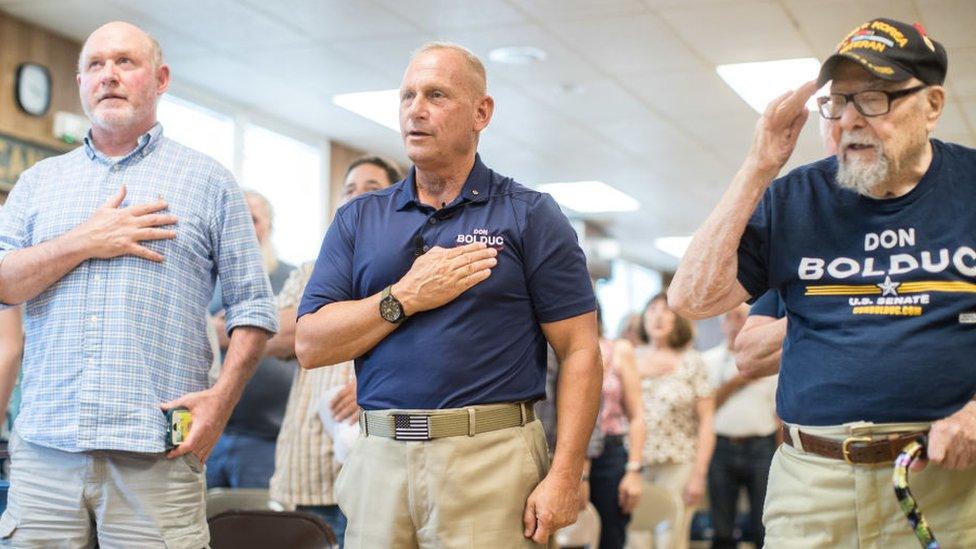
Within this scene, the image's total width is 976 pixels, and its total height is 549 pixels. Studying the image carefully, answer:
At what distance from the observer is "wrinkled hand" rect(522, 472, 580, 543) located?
2.27 meters

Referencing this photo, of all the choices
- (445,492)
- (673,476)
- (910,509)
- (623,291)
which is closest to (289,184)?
(673,476)

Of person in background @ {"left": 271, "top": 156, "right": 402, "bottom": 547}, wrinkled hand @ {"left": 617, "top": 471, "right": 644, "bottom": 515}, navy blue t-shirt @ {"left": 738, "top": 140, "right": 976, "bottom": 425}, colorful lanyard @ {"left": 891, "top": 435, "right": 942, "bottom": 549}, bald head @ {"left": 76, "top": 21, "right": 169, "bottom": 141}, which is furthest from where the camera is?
wrinkled hand @ {"left": 617, "top": 471, "right": 644, "bottom": 515}

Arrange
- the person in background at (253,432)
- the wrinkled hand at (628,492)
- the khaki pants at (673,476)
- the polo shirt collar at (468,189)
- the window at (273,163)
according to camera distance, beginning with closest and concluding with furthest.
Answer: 1. the polo shirt collar at (468,189)
2. the person in background at (253,432)
3. the wrinkled hand at (628,492)
4. the khaki pants at (673,476)
5. the window at (273,163)

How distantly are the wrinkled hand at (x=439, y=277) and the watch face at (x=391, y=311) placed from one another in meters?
0.01

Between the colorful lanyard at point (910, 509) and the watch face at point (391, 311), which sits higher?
the watch face at point (391, 311)

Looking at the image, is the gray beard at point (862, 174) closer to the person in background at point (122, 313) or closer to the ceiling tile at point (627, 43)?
the person in background at point (122, 313)

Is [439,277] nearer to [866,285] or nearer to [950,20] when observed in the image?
[866,285]

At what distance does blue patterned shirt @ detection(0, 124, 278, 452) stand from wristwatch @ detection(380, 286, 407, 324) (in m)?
0.55

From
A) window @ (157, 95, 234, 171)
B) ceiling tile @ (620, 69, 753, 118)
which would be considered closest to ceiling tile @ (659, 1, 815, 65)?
→ ceiling tile @ (620, 69, 753, 118)

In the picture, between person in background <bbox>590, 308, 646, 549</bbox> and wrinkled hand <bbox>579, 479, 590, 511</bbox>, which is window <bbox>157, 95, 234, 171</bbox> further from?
wrinkled hand <bbox>579, 479, 590, 511</bbox>

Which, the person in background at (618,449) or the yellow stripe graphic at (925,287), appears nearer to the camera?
the yellow stripe graphic at (925,287)

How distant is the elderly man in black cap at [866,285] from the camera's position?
6.84 feet

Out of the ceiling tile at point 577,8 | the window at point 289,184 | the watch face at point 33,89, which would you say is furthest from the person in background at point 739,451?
the watch face at point 33,89

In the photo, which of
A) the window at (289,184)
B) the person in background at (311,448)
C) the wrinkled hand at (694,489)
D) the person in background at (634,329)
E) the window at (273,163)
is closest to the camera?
the person in background at (311,448)
